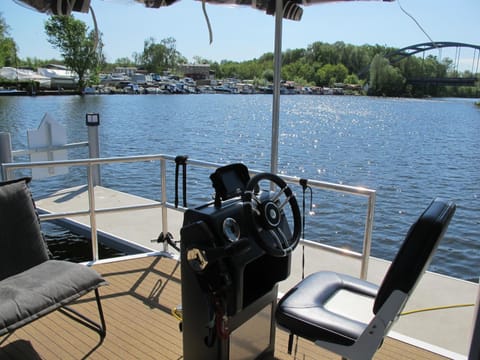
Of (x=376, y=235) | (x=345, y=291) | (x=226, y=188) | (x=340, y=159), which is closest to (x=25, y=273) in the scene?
(x=226, y=188)

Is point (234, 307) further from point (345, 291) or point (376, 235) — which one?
point (376, 235)

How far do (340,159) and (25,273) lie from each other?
13.4m

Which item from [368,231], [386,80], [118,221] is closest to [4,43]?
[386,80]

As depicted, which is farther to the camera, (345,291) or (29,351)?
(29,351)

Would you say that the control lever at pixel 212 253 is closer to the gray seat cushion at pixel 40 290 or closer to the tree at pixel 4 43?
the gray seat cushion at pixel 40 290

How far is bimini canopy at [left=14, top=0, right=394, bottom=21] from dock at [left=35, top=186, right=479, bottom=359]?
141 centimetres

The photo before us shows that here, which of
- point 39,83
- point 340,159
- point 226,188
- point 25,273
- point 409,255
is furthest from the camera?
point 39,83

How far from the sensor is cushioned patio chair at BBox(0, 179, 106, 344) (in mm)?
1777

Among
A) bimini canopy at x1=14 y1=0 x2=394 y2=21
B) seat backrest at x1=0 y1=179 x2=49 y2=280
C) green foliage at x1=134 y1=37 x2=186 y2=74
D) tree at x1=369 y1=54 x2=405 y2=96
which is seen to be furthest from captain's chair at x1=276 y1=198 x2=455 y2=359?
green foliage at x1=134 y1=37 x2=186 y2=74

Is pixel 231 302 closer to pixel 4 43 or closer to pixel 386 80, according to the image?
pixel 386 80

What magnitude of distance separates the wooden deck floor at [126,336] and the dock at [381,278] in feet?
1.94

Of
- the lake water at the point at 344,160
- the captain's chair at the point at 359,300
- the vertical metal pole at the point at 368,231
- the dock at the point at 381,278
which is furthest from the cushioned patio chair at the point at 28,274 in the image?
the lake water at the point at 344,160

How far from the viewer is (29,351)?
1983 mm

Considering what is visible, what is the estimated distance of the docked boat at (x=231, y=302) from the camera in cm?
144
